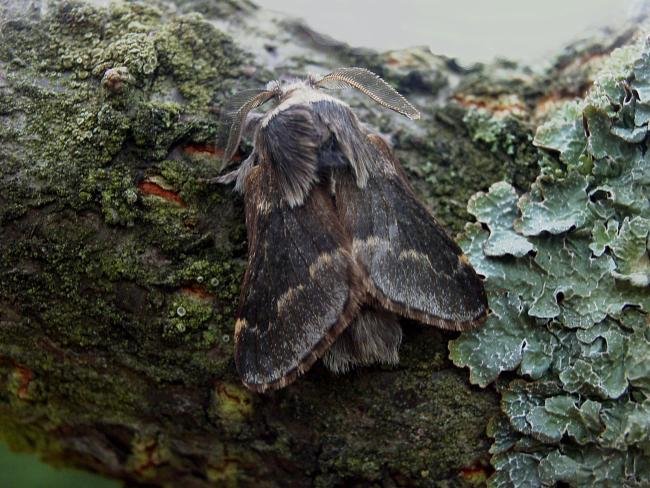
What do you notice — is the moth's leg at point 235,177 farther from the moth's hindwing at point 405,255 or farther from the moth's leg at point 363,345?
the moth's leg at point 363,345

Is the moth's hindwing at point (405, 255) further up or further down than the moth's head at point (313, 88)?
further down

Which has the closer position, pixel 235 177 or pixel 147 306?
pixel 147 306

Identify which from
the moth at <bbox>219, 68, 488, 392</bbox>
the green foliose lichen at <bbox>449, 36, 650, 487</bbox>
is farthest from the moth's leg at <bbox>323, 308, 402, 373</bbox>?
the green foliose lichen at <bbox>449, 36, 650, 487</bbox>

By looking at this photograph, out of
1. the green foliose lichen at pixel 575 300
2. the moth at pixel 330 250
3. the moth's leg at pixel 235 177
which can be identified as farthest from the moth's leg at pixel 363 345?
the moth's leg at pixel 235 177

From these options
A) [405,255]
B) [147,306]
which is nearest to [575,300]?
[405,255]

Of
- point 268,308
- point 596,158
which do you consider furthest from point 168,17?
point 596,158

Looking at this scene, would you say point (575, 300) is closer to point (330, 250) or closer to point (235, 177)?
point (330, 250)
